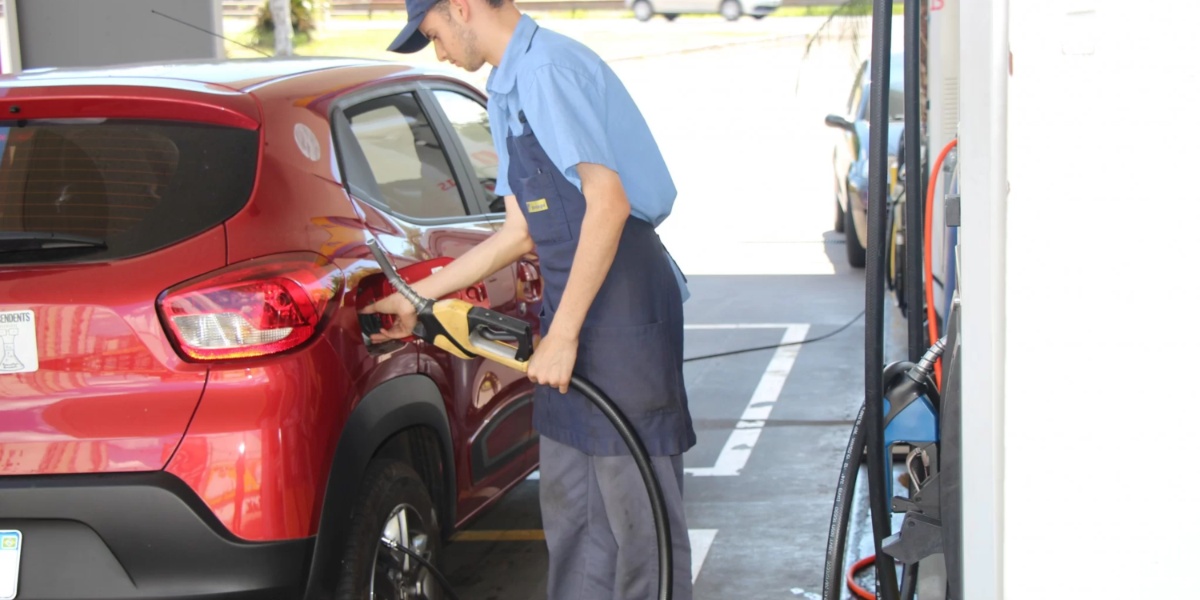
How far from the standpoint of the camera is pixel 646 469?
9.72 feet

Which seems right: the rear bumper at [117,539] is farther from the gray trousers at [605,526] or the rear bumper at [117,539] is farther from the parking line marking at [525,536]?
the parking line marking at [525,536]

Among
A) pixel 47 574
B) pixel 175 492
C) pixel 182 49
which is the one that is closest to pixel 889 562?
pixel 175 492

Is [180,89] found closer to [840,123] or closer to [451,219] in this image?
[451,219]

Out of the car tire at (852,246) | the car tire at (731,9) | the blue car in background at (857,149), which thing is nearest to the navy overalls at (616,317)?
the blue car in background at (857,149)

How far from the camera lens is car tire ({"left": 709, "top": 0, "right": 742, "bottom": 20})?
37.4 metres

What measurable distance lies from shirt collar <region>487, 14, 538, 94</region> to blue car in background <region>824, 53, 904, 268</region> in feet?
19.5

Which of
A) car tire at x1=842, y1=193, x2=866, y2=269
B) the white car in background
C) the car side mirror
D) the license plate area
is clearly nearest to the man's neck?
the license plate area

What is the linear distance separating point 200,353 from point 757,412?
4138 mm

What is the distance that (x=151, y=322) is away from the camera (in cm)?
270

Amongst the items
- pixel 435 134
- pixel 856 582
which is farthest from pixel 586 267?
pixel 856 582

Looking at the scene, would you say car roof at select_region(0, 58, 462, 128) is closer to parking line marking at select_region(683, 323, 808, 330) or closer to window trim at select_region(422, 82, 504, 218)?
window trim at select_region(422, 82, 504, 218)

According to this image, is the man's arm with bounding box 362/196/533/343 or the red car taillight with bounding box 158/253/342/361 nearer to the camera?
the red car taillight with bounding box 158/253/342/361

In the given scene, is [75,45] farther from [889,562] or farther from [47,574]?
[889,562]

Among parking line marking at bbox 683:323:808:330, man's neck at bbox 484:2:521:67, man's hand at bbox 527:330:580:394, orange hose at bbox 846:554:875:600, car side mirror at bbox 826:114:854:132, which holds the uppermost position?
man's neck at bbox 484:2:521:67
